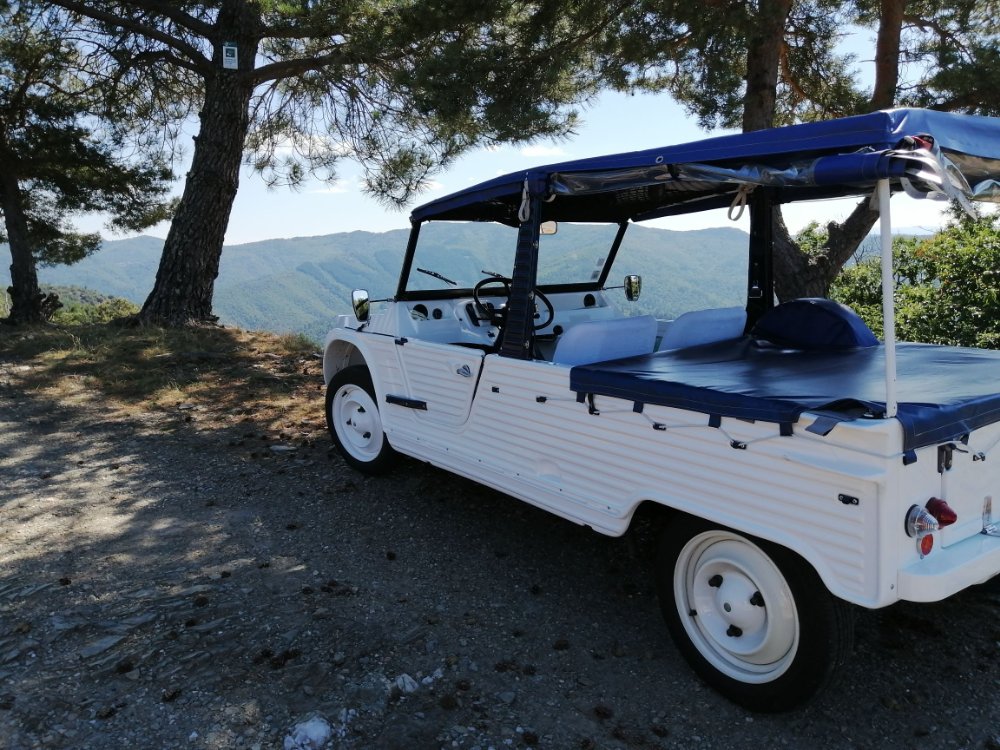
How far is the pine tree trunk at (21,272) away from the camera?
1245 cm

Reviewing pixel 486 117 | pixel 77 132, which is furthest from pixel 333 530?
pixel 77 132

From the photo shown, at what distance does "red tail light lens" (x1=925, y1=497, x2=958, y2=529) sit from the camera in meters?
2.37

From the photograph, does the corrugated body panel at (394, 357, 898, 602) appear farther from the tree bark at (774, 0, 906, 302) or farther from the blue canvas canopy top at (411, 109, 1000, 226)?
the tree bark at (774, 0, 906, 302)

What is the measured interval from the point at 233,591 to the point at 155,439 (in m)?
3.14

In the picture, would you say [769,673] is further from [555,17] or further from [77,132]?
[77,132]

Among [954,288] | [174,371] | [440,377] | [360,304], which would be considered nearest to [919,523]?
[440,377]

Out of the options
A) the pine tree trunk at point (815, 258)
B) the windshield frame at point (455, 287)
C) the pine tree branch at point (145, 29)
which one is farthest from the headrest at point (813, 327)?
the pine tree branch at point (145, 29)

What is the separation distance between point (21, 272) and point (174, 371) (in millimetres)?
6250

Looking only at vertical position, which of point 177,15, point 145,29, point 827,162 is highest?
point 177,15

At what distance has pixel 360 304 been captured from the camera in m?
4.91

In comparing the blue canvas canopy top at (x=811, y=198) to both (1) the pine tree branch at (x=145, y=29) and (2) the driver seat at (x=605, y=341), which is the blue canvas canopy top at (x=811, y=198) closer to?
(2) the driver seat at (x=605, y=341)

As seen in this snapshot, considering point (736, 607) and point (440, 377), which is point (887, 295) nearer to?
point (736, 607)

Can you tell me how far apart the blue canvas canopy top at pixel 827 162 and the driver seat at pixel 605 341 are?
64 cm

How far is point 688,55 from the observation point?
748 centimetres
